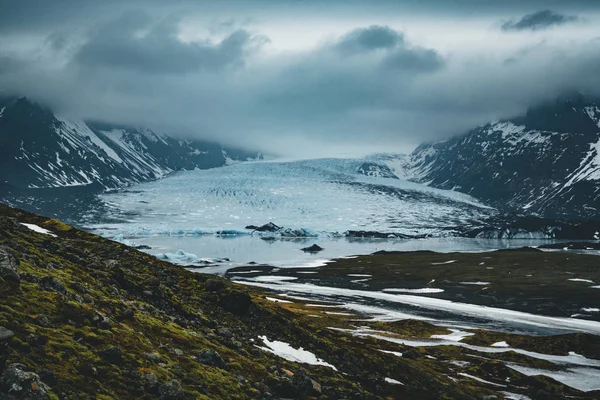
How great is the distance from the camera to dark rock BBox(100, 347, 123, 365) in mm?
17406

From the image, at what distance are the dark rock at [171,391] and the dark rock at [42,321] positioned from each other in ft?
13.1

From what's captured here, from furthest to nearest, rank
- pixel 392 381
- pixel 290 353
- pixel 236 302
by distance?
1. pixel 236 302
2. pixel 392 381
3. pixel 290 353

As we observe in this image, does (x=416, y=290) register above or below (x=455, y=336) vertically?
below

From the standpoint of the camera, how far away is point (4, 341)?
14938 millimetres

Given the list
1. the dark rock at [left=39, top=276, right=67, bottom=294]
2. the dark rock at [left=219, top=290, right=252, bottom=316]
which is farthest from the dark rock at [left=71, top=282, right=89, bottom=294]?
the dark rock at [left=219, top=290, right=252, bottom=316]

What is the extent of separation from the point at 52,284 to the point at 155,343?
164 inches

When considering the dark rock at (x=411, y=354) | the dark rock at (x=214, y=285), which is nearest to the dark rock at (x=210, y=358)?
the dark rock at (x=214, y=285)

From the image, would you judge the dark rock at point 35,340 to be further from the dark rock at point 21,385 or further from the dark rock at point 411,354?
the dark rock at point 411,354

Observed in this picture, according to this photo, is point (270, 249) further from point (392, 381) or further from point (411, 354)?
point (392, 381)

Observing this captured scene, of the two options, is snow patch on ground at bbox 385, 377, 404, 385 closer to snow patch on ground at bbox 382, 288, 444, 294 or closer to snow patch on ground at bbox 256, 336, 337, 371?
snow patch on ground at bbox 256, 336, 337, 371

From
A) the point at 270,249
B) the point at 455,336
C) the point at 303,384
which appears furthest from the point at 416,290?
the point at 303,384

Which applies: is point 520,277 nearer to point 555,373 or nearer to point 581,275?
point 581,275

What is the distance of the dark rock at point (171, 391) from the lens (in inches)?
658

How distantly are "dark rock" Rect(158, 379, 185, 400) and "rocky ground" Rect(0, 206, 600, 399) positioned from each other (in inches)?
1.2
